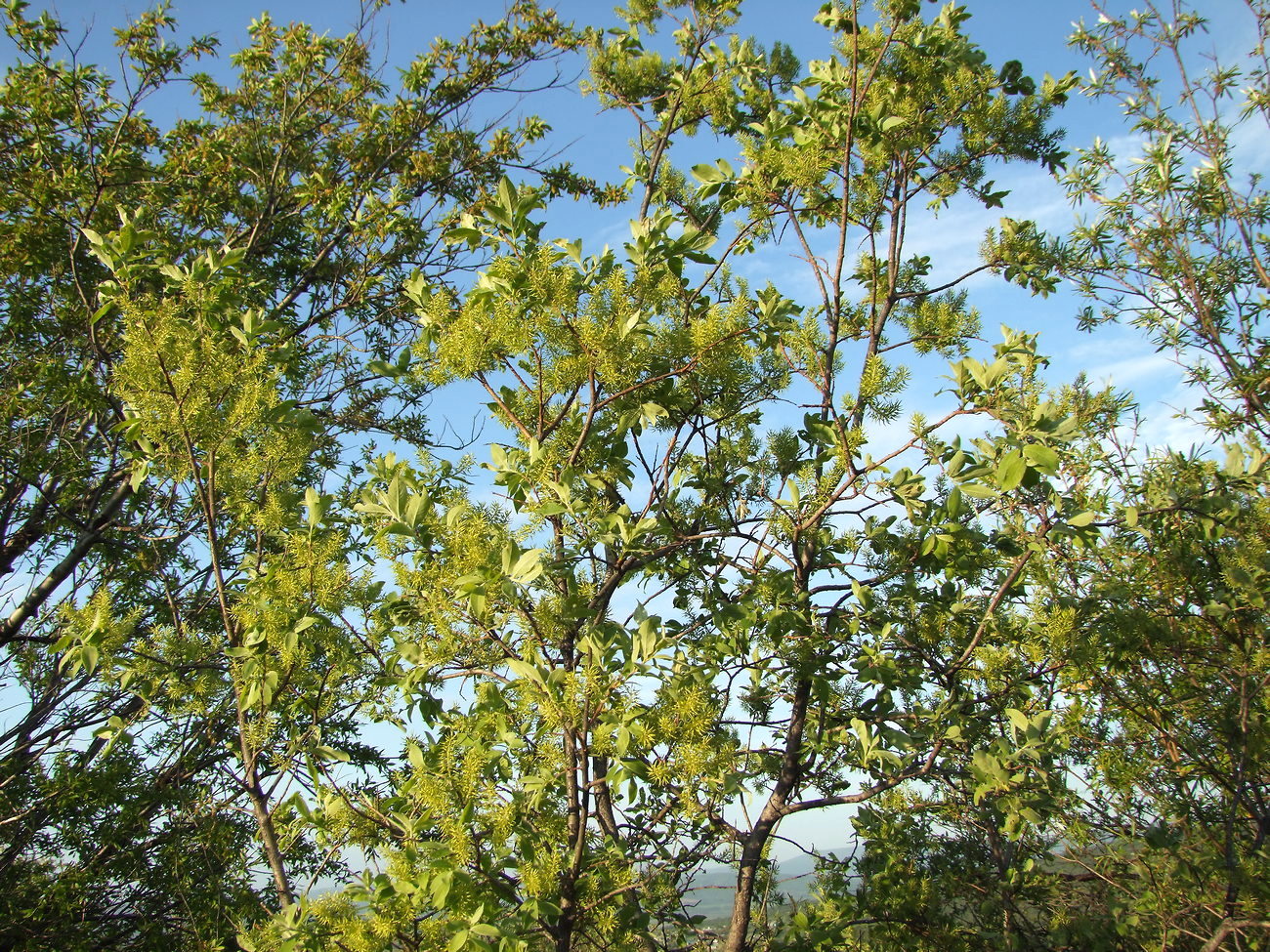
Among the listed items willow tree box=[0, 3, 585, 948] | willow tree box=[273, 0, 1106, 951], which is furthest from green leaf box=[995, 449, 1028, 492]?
willow tree box=[0, 3, 585, 948]

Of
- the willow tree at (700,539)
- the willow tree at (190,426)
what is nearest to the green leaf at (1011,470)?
the willow tree at (700,539)

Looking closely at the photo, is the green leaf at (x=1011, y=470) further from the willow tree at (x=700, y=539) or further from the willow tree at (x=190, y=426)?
the willow tree at (x=190, y=426)

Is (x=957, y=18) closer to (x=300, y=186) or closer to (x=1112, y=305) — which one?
(x=1112, y=305)

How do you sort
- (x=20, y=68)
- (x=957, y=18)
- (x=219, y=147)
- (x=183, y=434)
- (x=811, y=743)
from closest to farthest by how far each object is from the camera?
(x=183, y=434), (x=811, y=743), (x=957, y=18), (x=20, y=68), (x=219, y=147)

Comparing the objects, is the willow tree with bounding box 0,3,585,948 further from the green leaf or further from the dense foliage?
the green leaf

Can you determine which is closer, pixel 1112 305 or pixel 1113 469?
pixel 1113 469

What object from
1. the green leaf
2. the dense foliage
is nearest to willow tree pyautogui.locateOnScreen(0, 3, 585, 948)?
the dense foliage

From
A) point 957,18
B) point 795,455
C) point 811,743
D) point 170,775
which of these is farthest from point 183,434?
point 957,18

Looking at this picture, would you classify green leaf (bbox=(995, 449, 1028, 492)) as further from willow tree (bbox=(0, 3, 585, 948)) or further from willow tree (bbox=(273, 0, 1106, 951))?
willow tree (bbox=(0, 3, 585, 948))

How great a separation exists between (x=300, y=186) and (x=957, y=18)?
155 inches

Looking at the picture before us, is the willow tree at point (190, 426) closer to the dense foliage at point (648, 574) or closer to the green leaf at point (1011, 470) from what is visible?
the dense foliage at point (648, 574)

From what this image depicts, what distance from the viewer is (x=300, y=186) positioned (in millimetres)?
5176

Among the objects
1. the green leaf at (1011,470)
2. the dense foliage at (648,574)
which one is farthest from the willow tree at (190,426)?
the green leaf at (1011,470)

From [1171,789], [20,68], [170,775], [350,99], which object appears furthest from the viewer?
[350,99]
